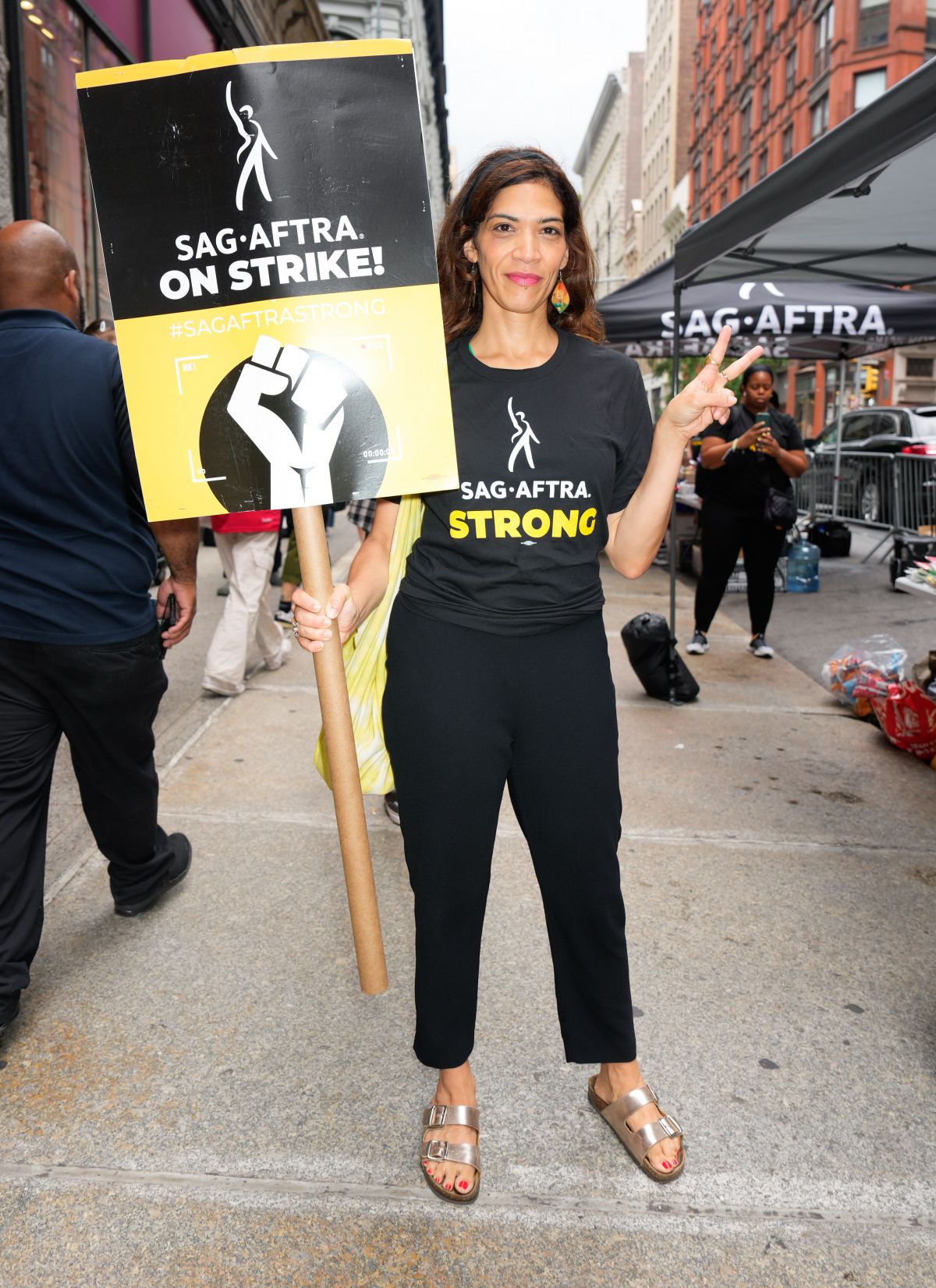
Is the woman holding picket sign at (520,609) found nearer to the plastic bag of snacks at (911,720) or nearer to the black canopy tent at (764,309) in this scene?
the plastic bag of snacks at (911,720)

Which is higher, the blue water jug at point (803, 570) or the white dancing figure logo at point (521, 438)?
the white dancing figure logo at point (521, 438)

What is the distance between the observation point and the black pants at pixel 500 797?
2031mm

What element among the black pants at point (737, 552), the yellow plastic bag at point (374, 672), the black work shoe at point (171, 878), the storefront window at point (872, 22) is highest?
the storefront window at point (872, 22)

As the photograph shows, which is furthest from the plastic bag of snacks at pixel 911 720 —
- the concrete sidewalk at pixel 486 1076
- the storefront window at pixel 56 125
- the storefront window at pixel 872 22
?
the storefront window at pixel 872 22

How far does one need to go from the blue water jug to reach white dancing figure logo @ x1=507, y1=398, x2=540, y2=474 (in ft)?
29.4

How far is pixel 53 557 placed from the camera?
2.71m

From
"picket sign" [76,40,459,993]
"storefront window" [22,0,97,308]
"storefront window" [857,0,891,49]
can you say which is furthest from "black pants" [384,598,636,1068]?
"storefront window" [857,0,891,49]

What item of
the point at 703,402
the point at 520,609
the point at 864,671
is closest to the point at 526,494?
the point at 520,609

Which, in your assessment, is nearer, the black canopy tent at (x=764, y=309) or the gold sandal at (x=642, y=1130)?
the gold sandal at (x=642, y=1130)

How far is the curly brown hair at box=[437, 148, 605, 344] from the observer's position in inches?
80.0

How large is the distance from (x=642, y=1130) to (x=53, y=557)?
2.00 m

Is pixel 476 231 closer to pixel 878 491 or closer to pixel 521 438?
pixel 521 438

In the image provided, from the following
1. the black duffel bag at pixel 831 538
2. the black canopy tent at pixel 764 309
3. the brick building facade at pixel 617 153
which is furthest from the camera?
the brick building facade at pixel 617 153

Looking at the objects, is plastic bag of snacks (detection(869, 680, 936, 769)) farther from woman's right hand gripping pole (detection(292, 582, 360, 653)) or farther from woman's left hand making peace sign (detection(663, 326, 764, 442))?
woman's right hand gripping pole (detection(292, 582, 360, 653))
